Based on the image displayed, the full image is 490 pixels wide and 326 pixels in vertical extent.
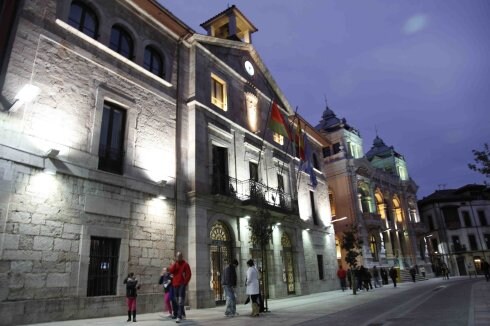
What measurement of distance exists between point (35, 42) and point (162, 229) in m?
7.22

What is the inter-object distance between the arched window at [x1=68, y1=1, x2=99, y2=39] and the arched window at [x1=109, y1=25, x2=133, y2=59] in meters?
0.78

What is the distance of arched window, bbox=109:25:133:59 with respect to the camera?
1328 cm

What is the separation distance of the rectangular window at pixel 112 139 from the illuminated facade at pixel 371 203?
24.2m

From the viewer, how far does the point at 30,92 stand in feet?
30.4

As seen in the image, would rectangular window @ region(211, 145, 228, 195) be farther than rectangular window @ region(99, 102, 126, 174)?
Yes

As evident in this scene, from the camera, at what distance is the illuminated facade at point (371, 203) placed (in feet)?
113

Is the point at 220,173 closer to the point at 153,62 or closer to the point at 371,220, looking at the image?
the point at 153,62

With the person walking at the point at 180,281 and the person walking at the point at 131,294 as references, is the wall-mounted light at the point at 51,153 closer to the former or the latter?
the person walking at the point at 131,294

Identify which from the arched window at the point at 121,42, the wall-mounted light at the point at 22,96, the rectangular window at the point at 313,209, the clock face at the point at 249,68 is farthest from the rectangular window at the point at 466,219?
the wall-mounted light at the point at 22,96

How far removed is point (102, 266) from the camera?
10.7 metres

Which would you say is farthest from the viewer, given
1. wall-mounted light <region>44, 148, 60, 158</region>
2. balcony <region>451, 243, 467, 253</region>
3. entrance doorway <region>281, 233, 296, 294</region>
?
balcony <region>451, 243, 467, 253</region>

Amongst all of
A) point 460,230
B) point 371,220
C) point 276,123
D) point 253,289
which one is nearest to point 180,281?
point 253,289

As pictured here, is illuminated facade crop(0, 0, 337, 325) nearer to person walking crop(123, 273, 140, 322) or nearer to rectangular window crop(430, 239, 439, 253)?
person walking crop(123, 273, 140, 322)

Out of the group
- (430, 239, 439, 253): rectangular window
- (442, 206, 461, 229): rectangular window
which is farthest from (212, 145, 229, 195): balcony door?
(442, 206, 461, 229): rectangular window
